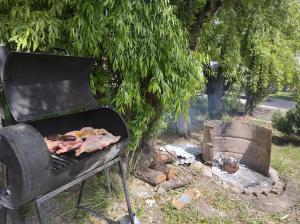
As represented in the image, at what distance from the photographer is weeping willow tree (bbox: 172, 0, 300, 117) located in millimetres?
6062

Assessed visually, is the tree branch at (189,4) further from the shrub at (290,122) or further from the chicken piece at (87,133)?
the shrub at (290,122)

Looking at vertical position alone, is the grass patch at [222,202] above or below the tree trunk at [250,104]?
below

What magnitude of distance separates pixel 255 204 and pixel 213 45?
9.74 ft

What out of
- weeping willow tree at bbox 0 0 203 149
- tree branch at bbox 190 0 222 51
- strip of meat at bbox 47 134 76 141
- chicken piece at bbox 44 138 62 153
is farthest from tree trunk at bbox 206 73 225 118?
chicken piece at bbox 44 138 62 153

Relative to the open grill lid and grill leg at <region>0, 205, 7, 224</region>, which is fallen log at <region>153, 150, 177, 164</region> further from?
grill leg at <region>0, 205, 7, 224</region>

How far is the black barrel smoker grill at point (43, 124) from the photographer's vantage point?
1830mm

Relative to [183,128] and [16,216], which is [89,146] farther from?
[183,128]

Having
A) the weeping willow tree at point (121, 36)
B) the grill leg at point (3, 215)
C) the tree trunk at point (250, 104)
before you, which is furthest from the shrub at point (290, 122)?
the grill leg at point (3, 215)

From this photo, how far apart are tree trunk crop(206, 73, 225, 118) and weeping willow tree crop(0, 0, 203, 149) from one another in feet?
15.3

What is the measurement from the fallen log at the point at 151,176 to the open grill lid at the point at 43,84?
157 cm

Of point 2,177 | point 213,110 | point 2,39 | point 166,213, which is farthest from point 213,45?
point 2,177

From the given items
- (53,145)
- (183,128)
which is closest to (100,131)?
(53,145)

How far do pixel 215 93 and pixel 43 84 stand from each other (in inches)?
233

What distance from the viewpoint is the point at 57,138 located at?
2.66 meters
